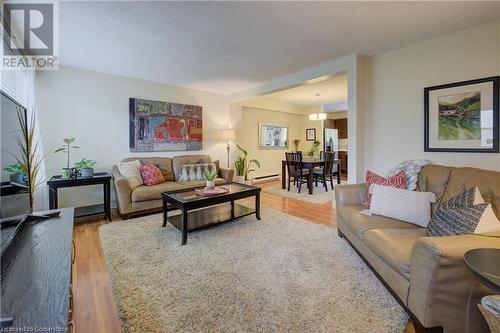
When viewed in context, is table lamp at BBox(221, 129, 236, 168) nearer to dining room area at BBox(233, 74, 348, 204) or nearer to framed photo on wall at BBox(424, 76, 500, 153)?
dining room area at BBox(233, 74, 348, 204)

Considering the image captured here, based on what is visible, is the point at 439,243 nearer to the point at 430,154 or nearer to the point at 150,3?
the point at 430,154

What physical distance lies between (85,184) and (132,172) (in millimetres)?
643

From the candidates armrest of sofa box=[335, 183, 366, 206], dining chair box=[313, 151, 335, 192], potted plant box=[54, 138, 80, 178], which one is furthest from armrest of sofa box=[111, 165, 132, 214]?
dining chair box=[313, 151, 335, 192]

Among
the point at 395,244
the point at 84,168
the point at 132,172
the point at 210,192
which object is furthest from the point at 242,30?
the point at 84,168

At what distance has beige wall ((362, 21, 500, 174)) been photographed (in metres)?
2.49

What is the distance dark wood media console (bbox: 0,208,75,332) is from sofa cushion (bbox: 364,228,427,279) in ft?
5.67

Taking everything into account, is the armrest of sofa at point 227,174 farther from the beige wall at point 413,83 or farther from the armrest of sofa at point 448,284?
the armrest of sofa at point 448,284

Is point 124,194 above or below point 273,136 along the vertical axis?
below

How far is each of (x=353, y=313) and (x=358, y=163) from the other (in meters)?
2.28

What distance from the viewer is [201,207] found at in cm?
275

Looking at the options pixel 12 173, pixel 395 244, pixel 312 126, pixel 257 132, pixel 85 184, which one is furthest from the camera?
pixel 312 126

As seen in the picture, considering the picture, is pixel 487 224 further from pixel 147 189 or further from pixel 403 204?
pixel 147 189

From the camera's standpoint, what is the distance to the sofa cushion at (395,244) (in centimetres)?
148

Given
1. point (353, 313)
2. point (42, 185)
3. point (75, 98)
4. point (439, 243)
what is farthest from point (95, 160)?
point (439, 243)
